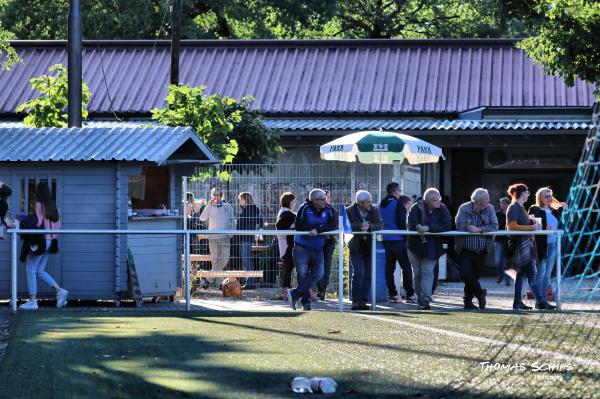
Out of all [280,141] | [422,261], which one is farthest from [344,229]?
[280,141]

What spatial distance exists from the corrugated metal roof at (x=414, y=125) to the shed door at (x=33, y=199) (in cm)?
863

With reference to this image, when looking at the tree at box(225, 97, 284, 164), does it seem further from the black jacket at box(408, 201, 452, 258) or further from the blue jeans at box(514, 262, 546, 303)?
the blue jeans at box(514, 262, 546, 303)

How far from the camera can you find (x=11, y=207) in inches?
684

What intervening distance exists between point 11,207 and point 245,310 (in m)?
3.57

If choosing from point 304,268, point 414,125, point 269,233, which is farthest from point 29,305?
point 414,125

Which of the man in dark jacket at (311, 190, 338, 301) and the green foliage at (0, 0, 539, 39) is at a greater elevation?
the green foliage at (0, 0, 539, 39)

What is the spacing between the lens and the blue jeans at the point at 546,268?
16.3 m

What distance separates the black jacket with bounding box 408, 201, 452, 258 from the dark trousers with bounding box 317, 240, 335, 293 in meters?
1.21

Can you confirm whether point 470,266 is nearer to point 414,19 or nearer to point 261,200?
point 261,200

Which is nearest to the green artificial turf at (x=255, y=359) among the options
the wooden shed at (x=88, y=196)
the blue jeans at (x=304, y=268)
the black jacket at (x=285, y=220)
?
the blue jeans at (x=304, y=268)

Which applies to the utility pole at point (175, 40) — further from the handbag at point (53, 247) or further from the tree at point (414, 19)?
the tree at point (414, 19)

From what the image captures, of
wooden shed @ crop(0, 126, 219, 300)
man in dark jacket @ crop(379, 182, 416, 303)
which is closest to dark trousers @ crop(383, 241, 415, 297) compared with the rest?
man in dark jacket @ crop(379, 182, 416, 303)

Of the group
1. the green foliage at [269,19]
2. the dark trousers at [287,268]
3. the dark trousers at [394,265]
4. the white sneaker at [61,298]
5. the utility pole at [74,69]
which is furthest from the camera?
the green foliage at [269,19]

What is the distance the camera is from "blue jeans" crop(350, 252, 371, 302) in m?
16.8
